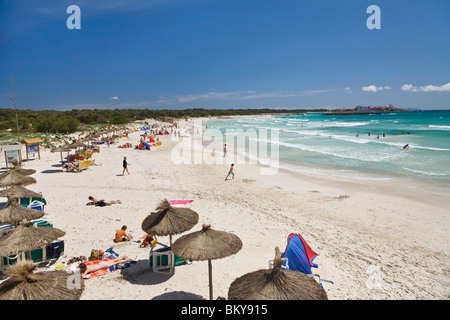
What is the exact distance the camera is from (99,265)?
20.0ft

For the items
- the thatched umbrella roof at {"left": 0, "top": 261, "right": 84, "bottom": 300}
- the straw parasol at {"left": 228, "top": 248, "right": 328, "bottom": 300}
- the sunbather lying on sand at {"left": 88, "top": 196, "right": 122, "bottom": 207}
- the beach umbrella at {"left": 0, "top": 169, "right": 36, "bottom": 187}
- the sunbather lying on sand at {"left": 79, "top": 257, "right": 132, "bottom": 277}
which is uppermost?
the beach umbrella at {"left": 0, "top": 169, "right": 36, "bottom": 187}

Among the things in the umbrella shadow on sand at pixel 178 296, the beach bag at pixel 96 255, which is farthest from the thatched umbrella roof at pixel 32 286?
the beach bag at pixel 96 255

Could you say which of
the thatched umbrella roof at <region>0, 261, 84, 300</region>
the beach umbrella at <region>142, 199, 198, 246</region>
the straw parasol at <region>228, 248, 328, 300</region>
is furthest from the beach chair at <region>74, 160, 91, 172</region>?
the straw parasol at <region>228, 248, 328, 300</region>

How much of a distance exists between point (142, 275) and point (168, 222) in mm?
1389

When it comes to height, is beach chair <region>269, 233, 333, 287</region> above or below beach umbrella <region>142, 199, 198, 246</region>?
below

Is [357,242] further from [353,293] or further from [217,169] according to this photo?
[217,169]

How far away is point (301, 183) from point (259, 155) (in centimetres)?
927

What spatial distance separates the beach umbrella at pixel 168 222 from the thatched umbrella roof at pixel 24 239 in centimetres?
189

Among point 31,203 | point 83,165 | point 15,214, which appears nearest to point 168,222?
point 15,214

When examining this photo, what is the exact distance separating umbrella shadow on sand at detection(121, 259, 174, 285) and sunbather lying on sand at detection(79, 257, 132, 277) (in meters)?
0.27

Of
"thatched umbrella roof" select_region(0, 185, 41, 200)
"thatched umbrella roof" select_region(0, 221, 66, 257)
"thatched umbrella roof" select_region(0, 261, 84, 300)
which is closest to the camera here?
"thatched umbrella roof" select_region(0, 261, 84, 300)

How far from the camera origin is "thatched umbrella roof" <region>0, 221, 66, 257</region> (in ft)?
15.8

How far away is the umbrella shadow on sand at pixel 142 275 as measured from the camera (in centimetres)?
582

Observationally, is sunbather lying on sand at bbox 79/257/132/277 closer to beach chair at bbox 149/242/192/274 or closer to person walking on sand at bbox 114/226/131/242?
beach chair at bbox 149/242/192/274
